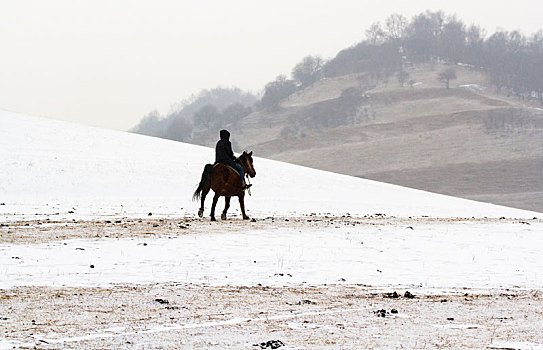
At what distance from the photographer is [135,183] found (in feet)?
163

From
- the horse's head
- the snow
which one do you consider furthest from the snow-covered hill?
the snow

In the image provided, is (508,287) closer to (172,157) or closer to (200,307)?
(200,307)

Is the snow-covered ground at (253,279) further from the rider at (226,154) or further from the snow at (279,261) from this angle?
the rider at (226,154)

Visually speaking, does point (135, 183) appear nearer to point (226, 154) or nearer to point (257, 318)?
point (226, 154)

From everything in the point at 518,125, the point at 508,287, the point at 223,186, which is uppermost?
the point at 518,125

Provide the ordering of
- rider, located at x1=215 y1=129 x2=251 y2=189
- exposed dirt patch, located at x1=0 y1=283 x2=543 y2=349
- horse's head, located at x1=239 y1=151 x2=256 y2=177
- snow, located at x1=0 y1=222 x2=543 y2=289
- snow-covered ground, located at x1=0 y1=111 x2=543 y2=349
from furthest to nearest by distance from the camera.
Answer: horse's head, located at x1=239 y1=151 x2=256 y2=177, rider, located at x1=215 y1=129 x2=251 y2=189, snow, located at x1=0 y1=222 x2=543 y2=289, snow-covered ground, located at x1=0 y1=111 x2=543 y2=349, exposed dirt patch, located at x1=0 y1=283 x2=543 y2=349

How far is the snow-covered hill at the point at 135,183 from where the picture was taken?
1555 inches

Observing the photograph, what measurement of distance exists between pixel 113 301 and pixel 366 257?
809 centimetres

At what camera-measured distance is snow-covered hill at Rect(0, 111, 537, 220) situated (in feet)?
130

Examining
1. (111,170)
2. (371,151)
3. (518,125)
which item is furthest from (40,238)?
(518,125)

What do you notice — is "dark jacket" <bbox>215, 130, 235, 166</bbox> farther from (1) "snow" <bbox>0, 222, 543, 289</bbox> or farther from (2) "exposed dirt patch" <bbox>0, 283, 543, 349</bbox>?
(2) "exposed dirt patch" <bbox>0, 283, 543, 349</bbox>

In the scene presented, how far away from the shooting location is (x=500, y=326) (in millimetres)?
9211

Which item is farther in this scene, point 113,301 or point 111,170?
point 111,170

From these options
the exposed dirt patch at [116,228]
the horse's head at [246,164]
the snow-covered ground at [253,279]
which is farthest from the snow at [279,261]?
the horse's head at [246,164]
